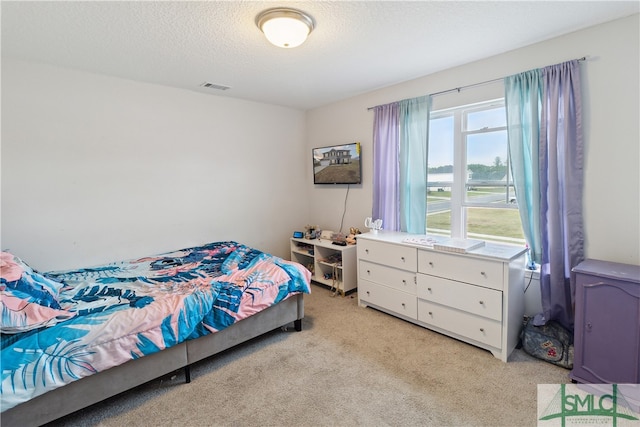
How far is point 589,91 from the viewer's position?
227 cm

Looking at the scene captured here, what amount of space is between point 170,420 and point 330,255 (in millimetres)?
2580

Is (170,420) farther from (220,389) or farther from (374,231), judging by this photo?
(374,231)

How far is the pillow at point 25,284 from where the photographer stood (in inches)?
72.9

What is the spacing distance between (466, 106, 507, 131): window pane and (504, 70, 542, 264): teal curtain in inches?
8.0

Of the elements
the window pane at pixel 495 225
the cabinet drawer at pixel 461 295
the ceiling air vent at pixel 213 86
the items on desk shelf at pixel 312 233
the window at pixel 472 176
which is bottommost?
the cabinet drawer at pixel 461 295

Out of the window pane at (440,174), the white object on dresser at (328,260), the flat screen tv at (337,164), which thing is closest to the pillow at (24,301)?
the white object on dresser at (328,260)

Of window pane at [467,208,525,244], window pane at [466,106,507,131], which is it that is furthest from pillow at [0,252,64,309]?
window pane at [466,106,507,131]

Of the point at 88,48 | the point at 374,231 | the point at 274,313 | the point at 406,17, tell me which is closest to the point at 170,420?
the point at 274,313

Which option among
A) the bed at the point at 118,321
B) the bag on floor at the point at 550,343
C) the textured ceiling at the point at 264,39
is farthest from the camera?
the bag on floor at the point at 550,343

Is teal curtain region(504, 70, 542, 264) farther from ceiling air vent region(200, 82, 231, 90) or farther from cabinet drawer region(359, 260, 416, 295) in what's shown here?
ceiling air vent region(200, 82, 231, 90)

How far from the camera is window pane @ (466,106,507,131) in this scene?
2818 mm

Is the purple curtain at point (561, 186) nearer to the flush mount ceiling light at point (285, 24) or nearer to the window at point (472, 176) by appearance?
the window at point (472, 176)

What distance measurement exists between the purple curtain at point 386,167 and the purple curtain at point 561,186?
1.39m

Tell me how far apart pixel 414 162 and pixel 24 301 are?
3.29 meters
